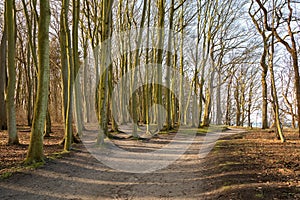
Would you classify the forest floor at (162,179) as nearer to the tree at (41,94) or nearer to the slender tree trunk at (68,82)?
the tree at (41,94)

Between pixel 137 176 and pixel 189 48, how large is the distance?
62.6 ft

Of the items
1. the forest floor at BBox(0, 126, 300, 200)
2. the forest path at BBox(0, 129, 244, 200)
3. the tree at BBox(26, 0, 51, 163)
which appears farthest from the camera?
the tree at BBox(26, 0, 51, 163)

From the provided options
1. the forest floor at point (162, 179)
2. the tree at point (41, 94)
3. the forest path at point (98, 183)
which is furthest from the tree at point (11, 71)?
the forest path at point (98, 183)

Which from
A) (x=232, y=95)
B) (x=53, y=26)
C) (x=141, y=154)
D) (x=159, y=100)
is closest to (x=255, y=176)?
(x=141, y=154)

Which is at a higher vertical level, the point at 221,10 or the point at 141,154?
the point at 221,10

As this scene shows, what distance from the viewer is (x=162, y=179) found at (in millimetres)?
6355

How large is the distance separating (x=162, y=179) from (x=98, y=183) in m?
1.50

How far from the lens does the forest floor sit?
4.95 metres

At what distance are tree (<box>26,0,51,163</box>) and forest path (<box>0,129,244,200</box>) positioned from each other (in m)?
0.54

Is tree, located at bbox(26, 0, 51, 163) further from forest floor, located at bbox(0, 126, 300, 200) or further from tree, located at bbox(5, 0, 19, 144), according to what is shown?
tree, located at bbox(5, 0, 19, 144)

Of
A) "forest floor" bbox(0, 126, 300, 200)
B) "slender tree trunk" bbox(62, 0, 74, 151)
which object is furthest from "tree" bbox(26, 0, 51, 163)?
"slender tree trunk" bbox(62, 0, 74, 151)

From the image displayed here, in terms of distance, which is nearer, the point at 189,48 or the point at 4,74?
the point at 4,74

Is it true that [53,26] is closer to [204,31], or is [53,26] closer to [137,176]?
[204,31]

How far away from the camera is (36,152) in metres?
7.04
